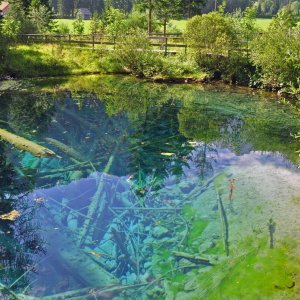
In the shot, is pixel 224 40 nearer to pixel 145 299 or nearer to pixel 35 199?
pixel 35 199

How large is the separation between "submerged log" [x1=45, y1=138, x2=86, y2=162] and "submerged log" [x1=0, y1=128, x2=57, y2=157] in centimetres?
58

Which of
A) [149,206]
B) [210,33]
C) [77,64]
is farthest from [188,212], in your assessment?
[77,64]

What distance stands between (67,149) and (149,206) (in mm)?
5603

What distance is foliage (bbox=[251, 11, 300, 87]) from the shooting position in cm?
2608

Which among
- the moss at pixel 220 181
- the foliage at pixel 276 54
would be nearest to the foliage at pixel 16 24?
the foliage at pixel 276 54

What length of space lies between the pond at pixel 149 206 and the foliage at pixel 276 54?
251 inches

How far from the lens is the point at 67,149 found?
15.5 meters

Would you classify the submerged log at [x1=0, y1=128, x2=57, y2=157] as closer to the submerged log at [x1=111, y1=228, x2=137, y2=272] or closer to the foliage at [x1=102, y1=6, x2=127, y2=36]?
the submerged log at [x1=111, y1=228, x2=137, y2=272]

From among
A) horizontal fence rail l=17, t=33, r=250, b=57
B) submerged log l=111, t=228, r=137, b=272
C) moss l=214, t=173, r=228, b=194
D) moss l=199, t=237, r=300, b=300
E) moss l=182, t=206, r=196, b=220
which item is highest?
horizontal fence rail l=17, t=33, r=250, b=57

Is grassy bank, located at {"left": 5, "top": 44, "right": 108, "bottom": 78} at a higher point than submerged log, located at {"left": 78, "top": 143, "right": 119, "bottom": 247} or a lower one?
higher

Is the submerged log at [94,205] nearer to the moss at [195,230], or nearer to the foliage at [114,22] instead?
the moss at [195,230]

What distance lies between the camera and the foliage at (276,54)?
26.1 metres

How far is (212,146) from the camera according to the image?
16.8 metres

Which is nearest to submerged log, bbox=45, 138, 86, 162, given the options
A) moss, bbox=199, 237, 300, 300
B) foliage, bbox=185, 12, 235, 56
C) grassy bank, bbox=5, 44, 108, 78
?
moss, bbox=199, 237, 300, 300
